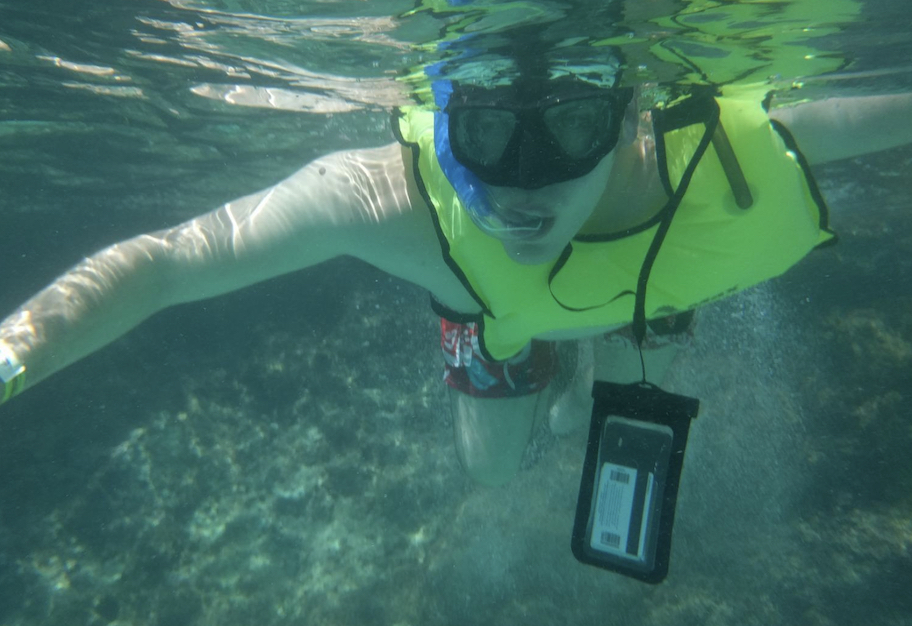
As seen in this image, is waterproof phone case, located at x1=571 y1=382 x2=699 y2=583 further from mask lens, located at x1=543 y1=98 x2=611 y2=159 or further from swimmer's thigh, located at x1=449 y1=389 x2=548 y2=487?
swimmer's thigh, located at x1=449 y1=389 x2=548 y2=487

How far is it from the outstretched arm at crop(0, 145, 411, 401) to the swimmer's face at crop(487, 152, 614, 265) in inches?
29.9

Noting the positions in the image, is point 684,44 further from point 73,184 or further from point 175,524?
point 73,184

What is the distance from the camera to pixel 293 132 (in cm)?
910

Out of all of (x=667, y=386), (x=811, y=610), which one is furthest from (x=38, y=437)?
(x=811, y=610)

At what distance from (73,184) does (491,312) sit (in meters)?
10.3

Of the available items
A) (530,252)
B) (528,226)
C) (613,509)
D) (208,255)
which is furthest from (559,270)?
(208,255)

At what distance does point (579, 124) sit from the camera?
7.93 feet

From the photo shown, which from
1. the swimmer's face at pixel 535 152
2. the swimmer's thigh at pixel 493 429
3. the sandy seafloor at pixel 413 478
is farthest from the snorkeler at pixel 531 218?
the sandy seafloor at pixel 413 478

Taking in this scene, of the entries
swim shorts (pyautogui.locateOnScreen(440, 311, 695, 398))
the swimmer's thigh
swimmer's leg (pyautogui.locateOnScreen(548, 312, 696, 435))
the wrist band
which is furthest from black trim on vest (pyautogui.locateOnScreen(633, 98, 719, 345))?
the wrist band

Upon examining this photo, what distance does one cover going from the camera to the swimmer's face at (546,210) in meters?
2.41

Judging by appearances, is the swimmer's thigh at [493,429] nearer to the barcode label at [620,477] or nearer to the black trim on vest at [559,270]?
the black trim on vest at [559,270]

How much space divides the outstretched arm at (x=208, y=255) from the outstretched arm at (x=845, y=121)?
2400 millimetres

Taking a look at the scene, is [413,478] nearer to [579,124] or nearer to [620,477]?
[620,477]

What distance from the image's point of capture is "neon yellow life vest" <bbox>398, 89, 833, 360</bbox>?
2.65 meters
